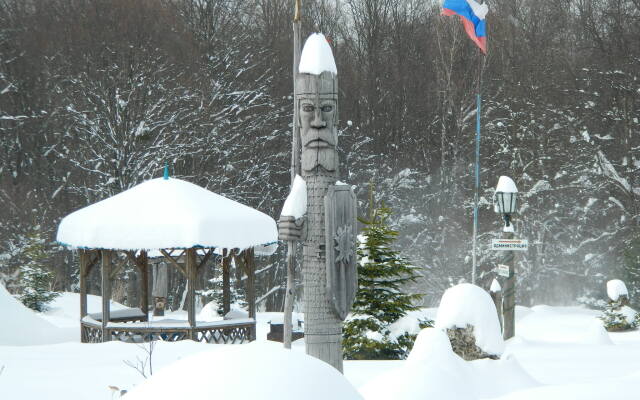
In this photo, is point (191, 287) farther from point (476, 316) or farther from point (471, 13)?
point (471, 13)

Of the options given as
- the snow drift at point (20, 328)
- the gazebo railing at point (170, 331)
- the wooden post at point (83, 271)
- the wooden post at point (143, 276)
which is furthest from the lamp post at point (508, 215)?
the snow drift at point (20, 328)

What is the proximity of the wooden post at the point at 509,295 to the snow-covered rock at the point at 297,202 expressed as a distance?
9008 millimetres

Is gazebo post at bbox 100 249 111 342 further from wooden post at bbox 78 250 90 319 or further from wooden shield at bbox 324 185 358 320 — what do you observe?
wooden shield at bbox 324 185 358 320

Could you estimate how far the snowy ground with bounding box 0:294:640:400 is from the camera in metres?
4.99

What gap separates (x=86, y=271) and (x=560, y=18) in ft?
76.7

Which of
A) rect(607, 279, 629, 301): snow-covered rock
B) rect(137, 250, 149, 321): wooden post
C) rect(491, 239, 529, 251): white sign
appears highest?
rect(491, 239, 529, 251): white sign

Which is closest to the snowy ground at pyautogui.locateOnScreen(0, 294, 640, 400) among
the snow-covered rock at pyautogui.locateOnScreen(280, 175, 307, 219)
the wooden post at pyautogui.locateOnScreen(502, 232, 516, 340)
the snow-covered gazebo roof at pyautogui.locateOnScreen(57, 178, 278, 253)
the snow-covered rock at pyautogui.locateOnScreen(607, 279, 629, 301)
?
the wooden post at pyautogui.locateOnScreen(502, 232, 516, 340)

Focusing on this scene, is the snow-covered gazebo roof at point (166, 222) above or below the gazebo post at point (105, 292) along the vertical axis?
above

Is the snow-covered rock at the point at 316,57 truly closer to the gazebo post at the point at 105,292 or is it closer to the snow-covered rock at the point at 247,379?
the snow-covered rock at the point at 247,379

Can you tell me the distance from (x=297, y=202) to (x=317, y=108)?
73cm

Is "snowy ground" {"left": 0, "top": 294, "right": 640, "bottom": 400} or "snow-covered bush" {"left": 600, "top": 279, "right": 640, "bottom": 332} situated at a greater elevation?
"snowy ground" {"left": 0, "top": 294, "right": 640, "bottom": 400}

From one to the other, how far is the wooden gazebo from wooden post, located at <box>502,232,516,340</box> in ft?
13.9

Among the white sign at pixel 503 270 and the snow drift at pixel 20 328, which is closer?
the white sign at pixel 503 270

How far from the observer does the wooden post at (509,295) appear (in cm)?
1479
